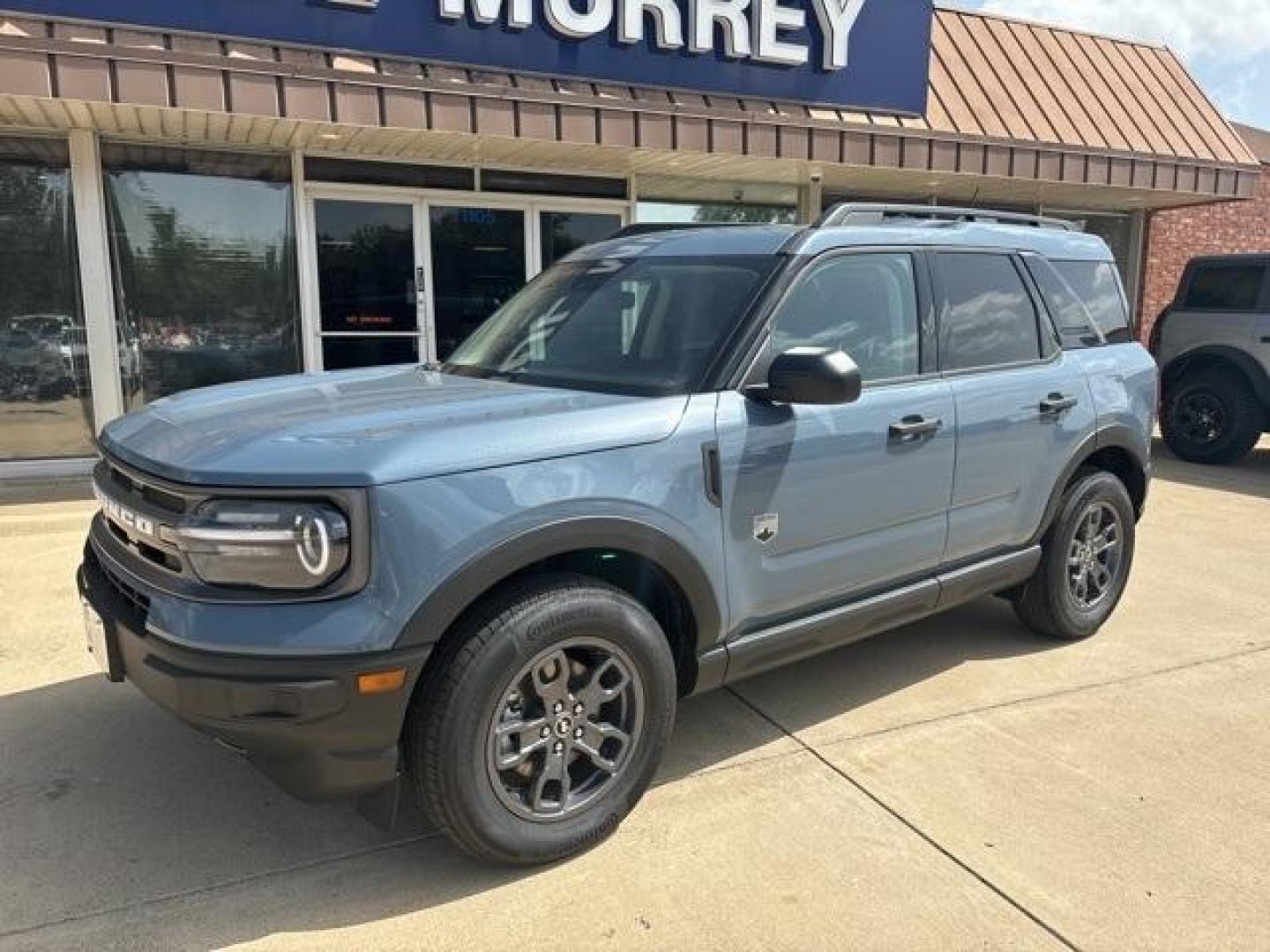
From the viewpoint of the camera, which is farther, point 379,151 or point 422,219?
point 422,219

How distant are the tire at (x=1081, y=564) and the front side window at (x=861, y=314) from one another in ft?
4.27

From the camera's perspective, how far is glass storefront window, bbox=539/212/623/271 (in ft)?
31.7

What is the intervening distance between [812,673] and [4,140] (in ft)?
24.4

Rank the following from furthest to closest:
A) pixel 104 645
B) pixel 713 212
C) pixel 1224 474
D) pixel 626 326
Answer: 1. pixel 713 212
2. pixel 1224 474
3. pixel 626 326
4. pixel 104 645

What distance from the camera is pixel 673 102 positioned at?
26.9ft

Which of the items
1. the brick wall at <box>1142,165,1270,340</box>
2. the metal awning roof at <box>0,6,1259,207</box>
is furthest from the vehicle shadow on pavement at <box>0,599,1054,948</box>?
the brick wall at <box>1142,165,1270,340</box>

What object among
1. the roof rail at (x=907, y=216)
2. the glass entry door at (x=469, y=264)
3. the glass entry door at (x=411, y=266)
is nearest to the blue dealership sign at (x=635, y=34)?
the glass entry door at (x=411, y=266)

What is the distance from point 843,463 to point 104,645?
2.30 m

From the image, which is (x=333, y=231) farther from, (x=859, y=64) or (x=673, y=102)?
(x=859, y=64)

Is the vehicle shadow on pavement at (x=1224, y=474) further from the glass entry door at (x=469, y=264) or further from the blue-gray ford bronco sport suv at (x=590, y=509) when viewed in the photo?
the glass entry door at (x=469, y=264)

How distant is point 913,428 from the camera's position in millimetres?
3494

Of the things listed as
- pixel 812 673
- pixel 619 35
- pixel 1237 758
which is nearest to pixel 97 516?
pixel 812 673

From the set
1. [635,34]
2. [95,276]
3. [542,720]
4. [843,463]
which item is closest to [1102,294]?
[843,463]

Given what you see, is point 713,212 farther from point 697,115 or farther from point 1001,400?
point 1001,400
